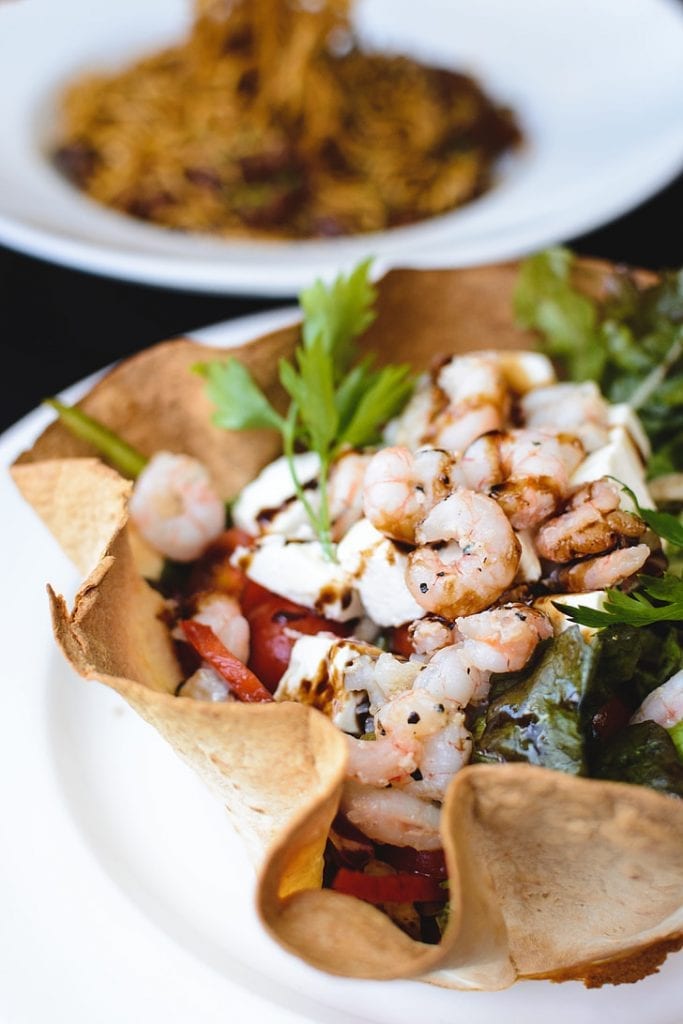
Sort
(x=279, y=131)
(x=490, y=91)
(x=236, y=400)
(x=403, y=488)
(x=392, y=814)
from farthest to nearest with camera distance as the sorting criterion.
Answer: (x=490, y=91) → (x=279, y=131) → (x=236, y=400) → (x=403, y=488) → (x=392, y=814)

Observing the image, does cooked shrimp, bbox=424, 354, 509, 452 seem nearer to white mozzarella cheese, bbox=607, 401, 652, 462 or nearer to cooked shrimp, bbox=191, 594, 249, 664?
white mozzarella cheese, bbox=607, 401, 652, 462

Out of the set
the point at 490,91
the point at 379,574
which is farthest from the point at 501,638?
the point at 490,91

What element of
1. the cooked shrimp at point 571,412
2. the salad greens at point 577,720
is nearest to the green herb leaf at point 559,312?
the cooked shrimp at point 571,412

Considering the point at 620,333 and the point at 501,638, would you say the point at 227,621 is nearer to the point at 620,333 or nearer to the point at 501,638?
the point at 501,638

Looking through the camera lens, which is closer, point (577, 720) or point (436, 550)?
point (577, 720)

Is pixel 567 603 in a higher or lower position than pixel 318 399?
lower

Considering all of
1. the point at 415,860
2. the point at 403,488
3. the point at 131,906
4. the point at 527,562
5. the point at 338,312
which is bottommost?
the point at 415,860

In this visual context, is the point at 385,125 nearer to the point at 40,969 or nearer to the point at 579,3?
the point at 579,3
